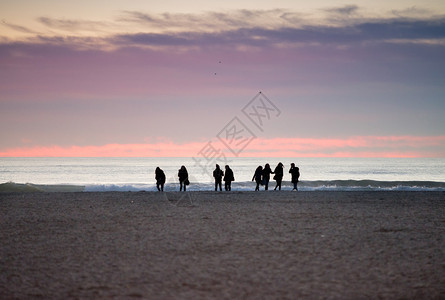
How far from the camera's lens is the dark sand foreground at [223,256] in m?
7.23

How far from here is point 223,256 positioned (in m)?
9.72

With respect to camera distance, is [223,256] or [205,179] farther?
[205,179]

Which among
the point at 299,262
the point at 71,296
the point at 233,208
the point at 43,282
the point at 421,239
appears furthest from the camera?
the point at 233,208

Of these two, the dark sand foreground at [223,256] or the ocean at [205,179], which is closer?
the dark sand foreground at [223,256]

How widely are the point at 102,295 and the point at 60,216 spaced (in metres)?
11.2

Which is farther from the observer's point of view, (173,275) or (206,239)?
(206,239)

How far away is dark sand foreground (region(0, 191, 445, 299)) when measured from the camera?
7234 mm

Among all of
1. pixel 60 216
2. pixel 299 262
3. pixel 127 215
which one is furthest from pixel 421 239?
pixel 60 216

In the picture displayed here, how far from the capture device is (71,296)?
6867 mm

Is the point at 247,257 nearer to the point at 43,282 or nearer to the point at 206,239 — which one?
the point at 206,239

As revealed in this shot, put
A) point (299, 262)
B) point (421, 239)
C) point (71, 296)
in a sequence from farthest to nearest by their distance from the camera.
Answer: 1. point (421, 239)
2. point (299, 262)
3. point (71, 296)

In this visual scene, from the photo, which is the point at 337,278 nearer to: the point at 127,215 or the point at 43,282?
the point at 43,282

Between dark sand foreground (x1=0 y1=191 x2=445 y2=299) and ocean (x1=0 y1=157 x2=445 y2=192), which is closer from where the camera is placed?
dark sand foreground (x1=0 y1=191 x2=445 y2=299)

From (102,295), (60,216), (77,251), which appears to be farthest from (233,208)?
(102,295)
